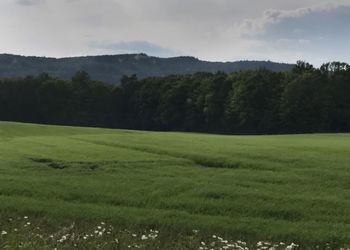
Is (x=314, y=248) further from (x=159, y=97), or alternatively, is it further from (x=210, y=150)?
(x=159, y=97)

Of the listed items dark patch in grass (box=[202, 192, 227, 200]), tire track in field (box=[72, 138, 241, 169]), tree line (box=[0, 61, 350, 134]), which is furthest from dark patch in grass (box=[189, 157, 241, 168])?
tree line (box=[0, 61, 350, 134])

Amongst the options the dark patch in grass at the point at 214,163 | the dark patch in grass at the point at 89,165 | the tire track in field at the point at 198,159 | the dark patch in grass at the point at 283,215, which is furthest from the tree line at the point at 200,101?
the dark patch in grass at the point at 283,215

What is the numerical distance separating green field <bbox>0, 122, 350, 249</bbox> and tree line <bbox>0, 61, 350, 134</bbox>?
6989 centimetres

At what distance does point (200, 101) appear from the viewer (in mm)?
112875

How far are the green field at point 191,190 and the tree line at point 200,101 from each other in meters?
69.9

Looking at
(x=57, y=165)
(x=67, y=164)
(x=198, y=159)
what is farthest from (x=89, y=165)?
(x=198, y=159)

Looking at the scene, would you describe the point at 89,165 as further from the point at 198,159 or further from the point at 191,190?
the point at 191,190

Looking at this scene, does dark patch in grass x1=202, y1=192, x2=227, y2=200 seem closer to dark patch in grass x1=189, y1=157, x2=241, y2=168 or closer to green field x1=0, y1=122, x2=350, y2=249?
green field x1=0, y1=122, x2=350, y2=249

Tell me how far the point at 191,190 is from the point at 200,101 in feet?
309

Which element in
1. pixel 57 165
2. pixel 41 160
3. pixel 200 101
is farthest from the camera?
pixel 200 101

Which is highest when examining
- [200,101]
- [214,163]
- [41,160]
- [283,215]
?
[200,101]

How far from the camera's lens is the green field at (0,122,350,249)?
609 inches

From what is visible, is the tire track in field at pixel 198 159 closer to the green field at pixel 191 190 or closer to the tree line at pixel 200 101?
the green field at pixel 191 190

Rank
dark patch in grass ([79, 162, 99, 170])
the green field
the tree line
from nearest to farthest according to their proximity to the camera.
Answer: the green field, dark patch in grass ([79, 162, 99, 170]), the tree line
